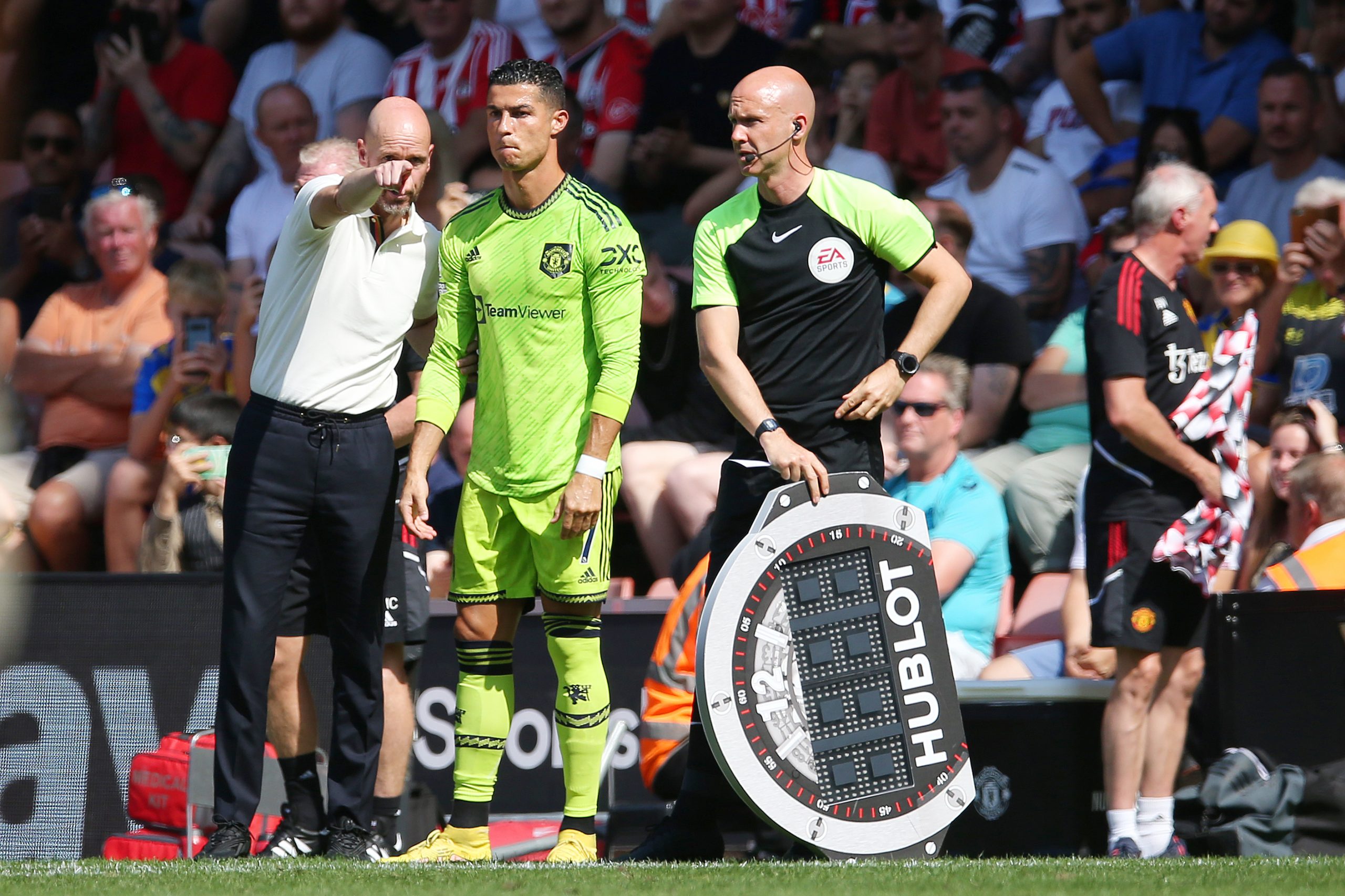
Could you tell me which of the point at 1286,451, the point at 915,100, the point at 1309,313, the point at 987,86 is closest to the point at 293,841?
the point at 1286,451

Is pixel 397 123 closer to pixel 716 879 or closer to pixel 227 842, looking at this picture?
pixel 227 842

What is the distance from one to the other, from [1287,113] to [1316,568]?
8.65 ft

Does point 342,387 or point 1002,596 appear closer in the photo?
point 342,387

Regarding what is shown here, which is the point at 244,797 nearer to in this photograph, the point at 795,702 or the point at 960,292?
the point at 795,702

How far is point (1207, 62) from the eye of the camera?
7.81 m

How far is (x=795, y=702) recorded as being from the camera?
14.4ft

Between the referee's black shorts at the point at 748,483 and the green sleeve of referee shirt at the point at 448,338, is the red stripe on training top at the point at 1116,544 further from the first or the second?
the green sleeve of referee shirt at the point at 448,338

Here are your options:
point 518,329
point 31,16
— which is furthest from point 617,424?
point 31,16

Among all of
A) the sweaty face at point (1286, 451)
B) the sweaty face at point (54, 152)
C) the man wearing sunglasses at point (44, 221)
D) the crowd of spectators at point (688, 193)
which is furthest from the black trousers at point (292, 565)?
the sweaty face at point (54, 152)

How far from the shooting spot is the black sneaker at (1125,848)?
203 inches

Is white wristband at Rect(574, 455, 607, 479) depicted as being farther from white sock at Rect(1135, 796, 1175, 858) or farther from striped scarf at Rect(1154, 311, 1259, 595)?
white sock at Rect(1135, 796, 1175, 858)

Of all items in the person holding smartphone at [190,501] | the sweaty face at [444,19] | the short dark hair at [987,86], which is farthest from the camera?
the sweaty face at [444,19]

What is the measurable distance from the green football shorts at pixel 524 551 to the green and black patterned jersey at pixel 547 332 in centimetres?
5

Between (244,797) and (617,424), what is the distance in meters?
1.55
